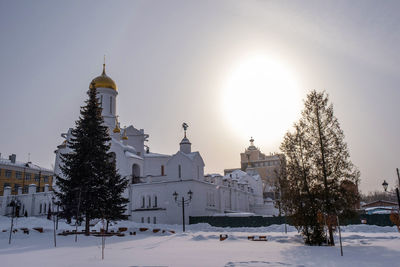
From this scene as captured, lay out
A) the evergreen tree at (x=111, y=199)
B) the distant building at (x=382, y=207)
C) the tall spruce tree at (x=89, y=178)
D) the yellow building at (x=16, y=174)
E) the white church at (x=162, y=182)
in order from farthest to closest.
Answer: the yellow building at (x=16, y=174), the distant building at (x=382, y=207), the white church at (x=162, y=182), the evergreen tree at (x=111, y=199), the tall spruce tree at (x=89, y=178)

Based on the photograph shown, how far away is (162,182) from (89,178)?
49.2 feet

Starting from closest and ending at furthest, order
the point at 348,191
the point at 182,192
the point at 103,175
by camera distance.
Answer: the point at 348,191 < the point at 103,175 < the point at 182,192

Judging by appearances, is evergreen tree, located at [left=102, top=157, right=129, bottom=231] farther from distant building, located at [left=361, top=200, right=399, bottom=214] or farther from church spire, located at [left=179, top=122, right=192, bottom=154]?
distant building, located at [left=361, top=200, right=399, bottom=214]

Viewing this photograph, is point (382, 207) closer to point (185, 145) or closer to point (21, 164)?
point (185, 145)

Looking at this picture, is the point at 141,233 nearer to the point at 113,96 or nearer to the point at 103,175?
the point at 103,175

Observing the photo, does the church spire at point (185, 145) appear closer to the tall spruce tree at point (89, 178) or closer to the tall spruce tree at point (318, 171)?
the tall spruce tree at point (89, 178)

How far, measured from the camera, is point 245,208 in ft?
171

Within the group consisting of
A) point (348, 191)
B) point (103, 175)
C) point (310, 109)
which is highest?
point (310, 109)

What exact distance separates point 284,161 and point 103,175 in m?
13.4

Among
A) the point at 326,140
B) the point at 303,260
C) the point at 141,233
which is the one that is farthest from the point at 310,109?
the point at 141,233

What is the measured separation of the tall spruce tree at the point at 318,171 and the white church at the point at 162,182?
15.8 metres

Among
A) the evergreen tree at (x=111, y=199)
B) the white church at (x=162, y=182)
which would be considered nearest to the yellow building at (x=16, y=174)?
the white church at (x=162, y=182)

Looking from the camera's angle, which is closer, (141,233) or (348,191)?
(348,191)

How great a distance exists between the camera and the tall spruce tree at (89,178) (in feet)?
79.2
